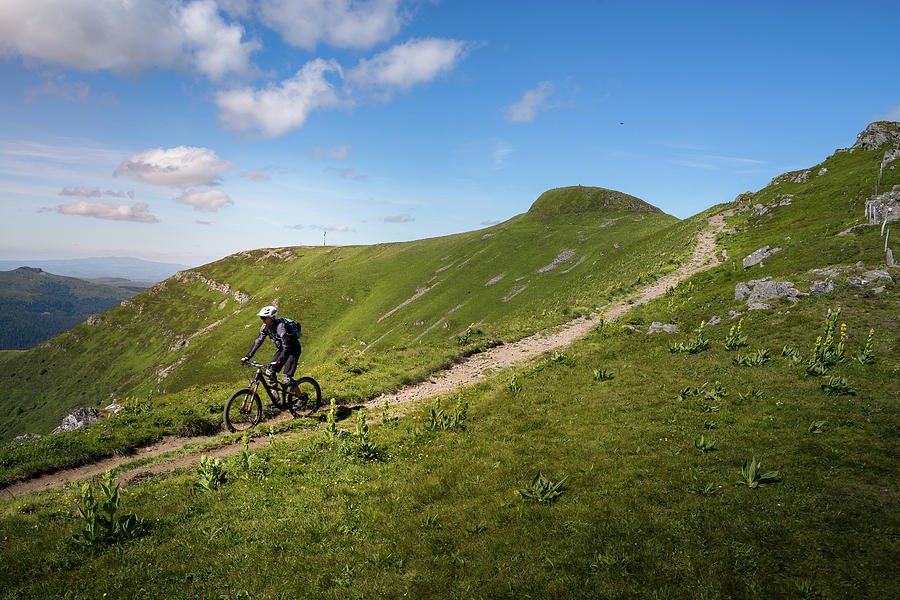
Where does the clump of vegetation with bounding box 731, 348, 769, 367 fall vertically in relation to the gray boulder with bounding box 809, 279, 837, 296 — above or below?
below

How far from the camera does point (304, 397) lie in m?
16.6

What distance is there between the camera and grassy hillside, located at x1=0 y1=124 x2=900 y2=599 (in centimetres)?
668

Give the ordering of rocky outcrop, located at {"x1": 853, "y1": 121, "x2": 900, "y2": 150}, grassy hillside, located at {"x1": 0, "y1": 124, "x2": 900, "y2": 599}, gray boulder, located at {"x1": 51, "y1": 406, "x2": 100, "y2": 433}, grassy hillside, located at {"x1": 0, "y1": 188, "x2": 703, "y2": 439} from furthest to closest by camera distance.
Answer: rocky outcrop, located at {"x1": 853, "y1": 121, "x2": 900, "y2": 150} → grassy hillside, located at {"x1": 0, "y1": 188, "x2": 703, "y2": 439} → gray boulder, located at {"x1": 51, "y1": 406, "x2": 100, "y2": 433} → grassy hillside, located at {"x1": 0, "y1": 124, "x2": 900, "y2": 599}

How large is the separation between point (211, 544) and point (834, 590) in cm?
1114

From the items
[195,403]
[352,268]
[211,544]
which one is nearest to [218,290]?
[352,268]

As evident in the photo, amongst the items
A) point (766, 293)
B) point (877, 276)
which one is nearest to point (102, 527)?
point (766, 293)

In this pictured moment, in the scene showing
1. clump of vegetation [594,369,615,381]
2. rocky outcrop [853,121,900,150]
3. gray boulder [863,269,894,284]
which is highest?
rocky outcrop [853,121,900,150]

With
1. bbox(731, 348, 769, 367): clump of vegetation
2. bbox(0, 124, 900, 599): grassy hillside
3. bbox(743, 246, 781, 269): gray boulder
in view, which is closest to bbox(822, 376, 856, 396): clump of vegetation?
bbox(0, 124, 900, 599): grassy hillside

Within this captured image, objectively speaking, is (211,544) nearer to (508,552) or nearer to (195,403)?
(508,552)

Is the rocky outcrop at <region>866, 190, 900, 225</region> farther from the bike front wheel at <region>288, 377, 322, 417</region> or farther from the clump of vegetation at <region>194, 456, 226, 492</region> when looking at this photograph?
the clump of vegetation at <region>194, 456, 226, 492</region>

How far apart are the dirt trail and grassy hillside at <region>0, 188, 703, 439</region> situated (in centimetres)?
126

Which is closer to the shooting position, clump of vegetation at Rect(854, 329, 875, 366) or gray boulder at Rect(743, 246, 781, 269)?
clump of vegetation at Rect(854, 329, 875, 366)

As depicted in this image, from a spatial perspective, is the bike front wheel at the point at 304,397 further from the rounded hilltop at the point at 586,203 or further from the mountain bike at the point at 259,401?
the rounded hilltop at the point at 586,203

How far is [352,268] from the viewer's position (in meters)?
143
